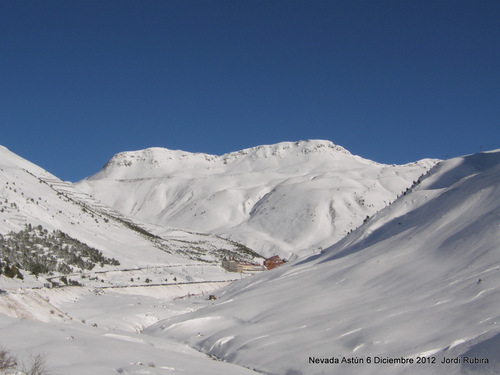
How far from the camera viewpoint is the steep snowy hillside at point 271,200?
359ft

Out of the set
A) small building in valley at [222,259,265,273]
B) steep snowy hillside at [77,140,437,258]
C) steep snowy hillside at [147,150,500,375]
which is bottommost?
steep snowy hillside at [147,150,500,375]

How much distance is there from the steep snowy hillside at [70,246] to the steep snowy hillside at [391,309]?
15195mm

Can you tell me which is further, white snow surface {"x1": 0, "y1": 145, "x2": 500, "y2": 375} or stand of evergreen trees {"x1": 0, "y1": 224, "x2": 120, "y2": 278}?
stand of evergreen trees {"x1": 0, "y1": 224, "x2": 120, "y2": 278}

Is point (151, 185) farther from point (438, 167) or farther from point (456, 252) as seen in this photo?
point (456, 252)

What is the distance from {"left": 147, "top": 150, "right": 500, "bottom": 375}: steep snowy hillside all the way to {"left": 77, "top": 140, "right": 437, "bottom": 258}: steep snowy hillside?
6025 cm

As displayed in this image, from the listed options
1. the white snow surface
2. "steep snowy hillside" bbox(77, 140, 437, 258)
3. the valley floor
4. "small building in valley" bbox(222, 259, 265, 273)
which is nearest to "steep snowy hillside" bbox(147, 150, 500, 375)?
the white snow surface

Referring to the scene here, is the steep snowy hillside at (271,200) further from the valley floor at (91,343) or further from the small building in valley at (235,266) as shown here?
the valley floor at (91,343)

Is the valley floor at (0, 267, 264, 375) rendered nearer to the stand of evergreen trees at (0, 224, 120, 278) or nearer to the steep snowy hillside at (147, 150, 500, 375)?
the steep snowy hillside at (147, 150, 500, 375)

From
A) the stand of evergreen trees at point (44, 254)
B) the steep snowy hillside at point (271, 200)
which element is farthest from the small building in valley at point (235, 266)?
the steep snowy hillside at point (271, 200)

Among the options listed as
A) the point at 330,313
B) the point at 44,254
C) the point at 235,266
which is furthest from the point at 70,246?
the point at 330,313

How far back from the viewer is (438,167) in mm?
57906

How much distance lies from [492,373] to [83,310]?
69.8ft

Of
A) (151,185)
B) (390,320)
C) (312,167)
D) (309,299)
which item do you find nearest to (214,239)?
(309,299)

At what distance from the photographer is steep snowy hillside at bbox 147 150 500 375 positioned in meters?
11.4
